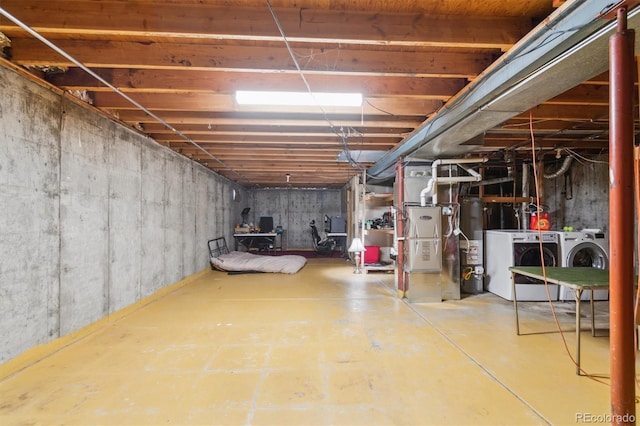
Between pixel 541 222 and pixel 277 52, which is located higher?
pixel 277 52

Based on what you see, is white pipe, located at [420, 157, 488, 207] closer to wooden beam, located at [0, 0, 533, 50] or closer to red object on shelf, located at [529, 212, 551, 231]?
red object on shelf, located at [529, 212, 551, 231]

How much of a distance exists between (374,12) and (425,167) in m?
2.74

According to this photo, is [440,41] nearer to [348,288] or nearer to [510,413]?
[510,413]

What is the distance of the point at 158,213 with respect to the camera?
4109mm

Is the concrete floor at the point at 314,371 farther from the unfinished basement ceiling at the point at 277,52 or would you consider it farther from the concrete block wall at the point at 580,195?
the concrete block wall at the point at 580,195

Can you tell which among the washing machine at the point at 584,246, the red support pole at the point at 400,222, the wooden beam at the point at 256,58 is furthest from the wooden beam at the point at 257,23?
the washing machine at the point at 584,246

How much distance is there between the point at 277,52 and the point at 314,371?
236 centimetres

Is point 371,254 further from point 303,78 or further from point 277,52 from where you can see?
point 277,52

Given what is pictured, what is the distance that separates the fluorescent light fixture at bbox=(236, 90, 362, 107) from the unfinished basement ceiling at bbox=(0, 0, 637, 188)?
3.6 inches

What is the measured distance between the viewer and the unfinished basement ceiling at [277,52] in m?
1.73

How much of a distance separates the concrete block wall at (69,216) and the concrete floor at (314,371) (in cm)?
37

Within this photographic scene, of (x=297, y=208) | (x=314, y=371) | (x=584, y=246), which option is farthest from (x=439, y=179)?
(x=297, y=208)

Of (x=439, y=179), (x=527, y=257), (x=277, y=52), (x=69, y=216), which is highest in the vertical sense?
(x=277, y=52)

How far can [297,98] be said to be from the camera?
2.58m
